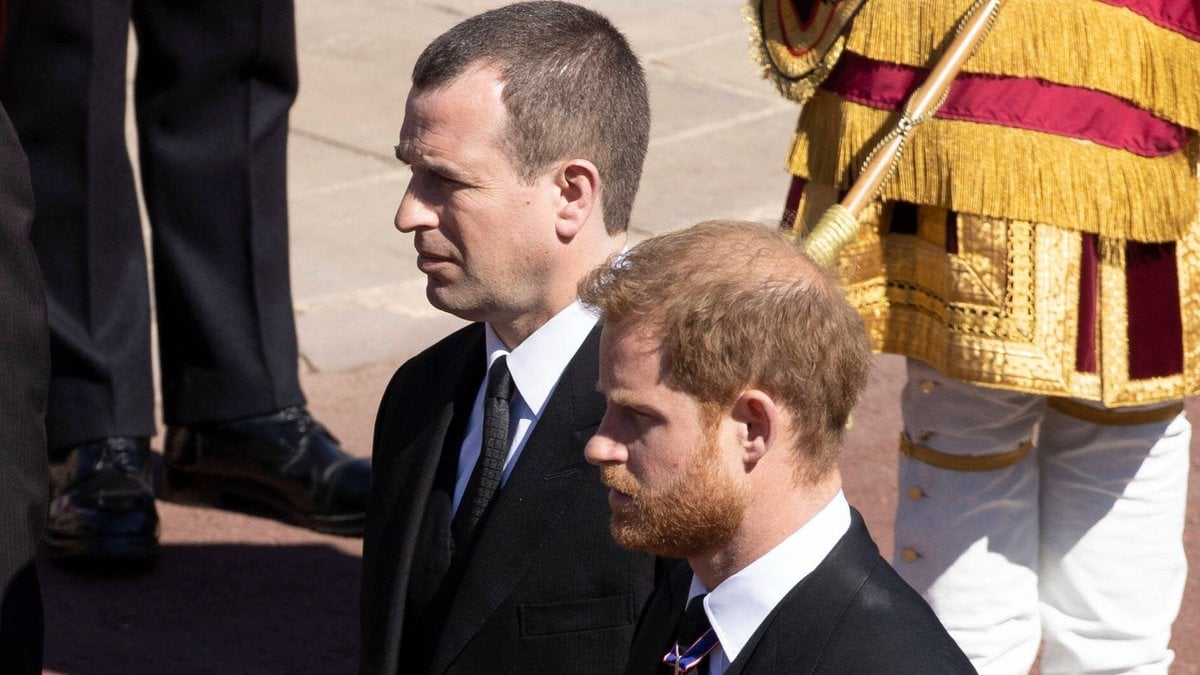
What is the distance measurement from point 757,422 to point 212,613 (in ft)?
8.57

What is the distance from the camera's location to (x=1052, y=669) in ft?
11.1

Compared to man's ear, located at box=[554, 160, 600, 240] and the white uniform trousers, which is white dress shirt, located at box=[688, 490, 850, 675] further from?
the white uniform trousers

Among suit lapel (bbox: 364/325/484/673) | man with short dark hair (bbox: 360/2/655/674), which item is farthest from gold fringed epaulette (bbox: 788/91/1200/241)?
suit lapel (bbox: 364/325/484/673)

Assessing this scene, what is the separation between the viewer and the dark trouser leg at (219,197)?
15.0 ft

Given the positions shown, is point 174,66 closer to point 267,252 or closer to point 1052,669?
point 267,252

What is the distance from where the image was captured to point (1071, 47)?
3.01 m

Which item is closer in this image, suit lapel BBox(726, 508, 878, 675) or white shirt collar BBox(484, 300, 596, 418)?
suit lapel BBox(726, 508, 878, 675)

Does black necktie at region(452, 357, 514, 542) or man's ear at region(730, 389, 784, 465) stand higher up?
man's ear at region(730, 389, 784, 465)

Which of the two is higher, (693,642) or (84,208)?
(693,642)

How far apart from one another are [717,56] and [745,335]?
21.3ft

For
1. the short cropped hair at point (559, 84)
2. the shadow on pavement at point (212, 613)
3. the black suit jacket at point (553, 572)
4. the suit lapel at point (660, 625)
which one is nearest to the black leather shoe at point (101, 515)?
the shadow on pavement at point (212, 613)

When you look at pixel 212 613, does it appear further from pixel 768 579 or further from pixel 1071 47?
pixel 768 579

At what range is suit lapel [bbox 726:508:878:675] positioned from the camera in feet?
6.07

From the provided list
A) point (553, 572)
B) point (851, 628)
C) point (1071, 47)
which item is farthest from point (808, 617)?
point (1071, 47)
